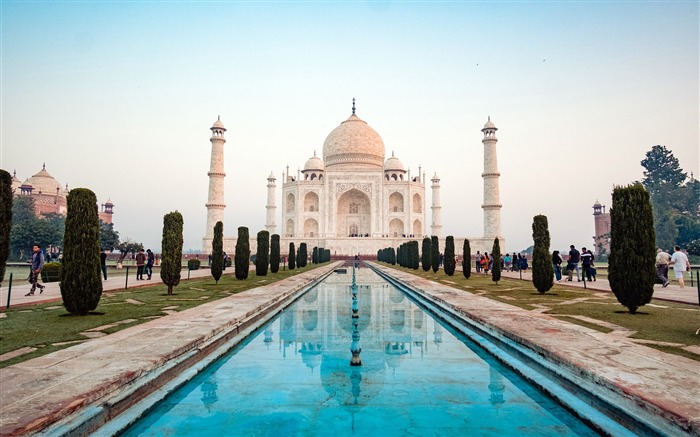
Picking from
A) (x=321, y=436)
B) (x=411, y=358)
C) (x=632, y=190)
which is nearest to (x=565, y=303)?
(x=632, y=190)

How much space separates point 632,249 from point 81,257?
28.0 feet

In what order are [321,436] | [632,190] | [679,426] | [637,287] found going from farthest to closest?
[632,190]
[637,287]
[321,436]
[679,426]

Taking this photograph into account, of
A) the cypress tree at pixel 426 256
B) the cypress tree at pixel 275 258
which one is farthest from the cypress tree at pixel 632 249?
the cypress tree at pixel 275 258

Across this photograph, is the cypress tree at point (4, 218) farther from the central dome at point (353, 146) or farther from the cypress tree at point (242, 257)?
the central dome at point (353, 146)

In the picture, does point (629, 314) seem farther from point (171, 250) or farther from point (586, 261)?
point (171, 250)

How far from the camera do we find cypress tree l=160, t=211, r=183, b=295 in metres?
9.99

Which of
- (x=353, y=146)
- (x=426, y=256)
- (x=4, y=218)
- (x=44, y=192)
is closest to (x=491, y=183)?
(x=426, y=256)

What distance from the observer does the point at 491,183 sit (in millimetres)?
33625

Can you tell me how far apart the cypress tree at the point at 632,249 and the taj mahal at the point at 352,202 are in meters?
27.7

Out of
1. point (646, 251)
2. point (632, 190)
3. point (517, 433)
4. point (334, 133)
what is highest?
point (334, 133)

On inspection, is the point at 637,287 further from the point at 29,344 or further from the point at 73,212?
the point at 73,212

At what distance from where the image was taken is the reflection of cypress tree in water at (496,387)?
120 inches

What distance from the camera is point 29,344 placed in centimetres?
442

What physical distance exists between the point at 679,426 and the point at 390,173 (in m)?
46.1
